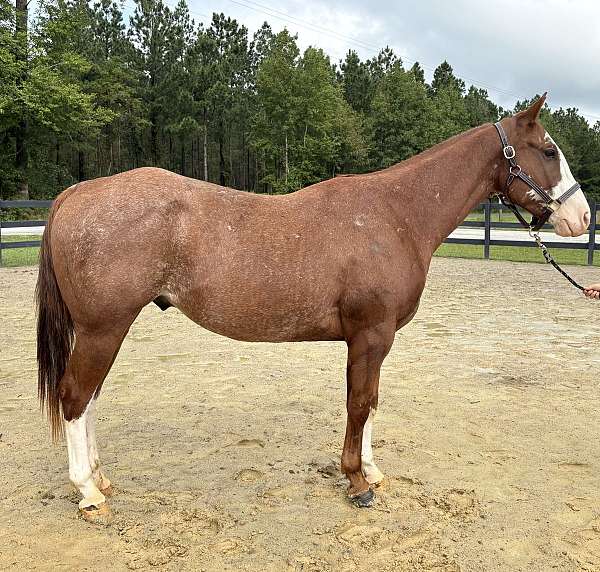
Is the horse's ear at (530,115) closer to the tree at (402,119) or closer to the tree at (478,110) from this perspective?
the tree at (402,119)

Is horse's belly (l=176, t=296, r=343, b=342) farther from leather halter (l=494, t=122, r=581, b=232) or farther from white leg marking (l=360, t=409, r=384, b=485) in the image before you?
leather halter (l=494, t=122, r=581, b=232)

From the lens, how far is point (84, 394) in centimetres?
299

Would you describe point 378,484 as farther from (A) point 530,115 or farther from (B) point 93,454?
(A) point 530,115

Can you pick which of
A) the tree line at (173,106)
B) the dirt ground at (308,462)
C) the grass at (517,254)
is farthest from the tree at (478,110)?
the dirt ground at (308,462)

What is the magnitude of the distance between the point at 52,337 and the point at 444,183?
2.63 m

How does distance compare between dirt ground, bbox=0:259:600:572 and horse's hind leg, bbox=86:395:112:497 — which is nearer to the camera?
dirt ground, bbox=0:259:600:572

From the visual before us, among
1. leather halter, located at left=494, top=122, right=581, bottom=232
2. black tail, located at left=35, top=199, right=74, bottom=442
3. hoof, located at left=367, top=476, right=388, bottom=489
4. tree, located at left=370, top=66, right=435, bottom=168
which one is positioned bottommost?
hoof, located at left=367, top=476, right=388, bottom=489

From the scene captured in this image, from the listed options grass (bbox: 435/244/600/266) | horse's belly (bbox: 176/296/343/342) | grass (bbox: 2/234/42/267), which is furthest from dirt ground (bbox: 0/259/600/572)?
grass (bbox: 435/244/600/266)

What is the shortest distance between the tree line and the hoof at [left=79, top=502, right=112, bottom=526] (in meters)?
31.1

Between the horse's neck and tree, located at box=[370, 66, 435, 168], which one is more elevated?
tree, located at box=[370, 66, 435, 168]

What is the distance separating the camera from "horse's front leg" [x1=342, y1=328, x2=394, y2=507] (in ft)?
9.98

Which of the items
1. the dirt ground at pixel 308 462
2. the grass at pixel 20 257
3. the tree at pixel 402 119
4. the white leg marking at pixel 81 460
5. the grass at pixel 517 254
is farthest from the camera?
the tree at pixel 402 119

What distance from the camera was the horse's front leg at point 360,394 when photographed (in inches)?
120

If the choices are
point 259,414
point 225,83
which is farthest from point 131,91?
point 259,414
